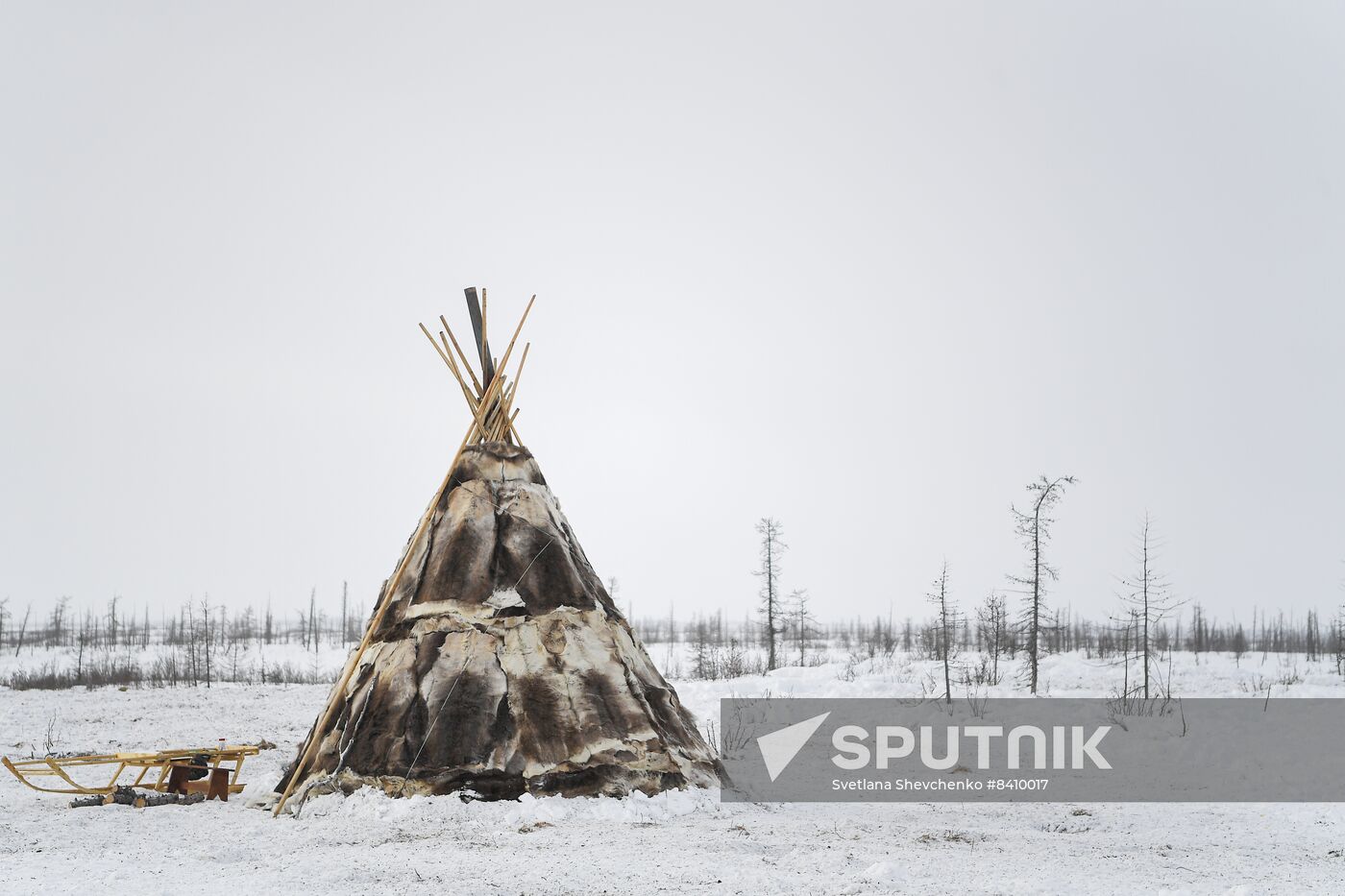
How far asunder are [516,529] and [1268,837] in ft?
24.9

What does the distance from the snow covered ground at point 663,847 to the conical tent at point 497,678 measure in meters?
0.32

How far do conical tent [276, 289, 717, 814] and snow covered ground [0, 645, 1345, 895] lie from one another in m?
0.32

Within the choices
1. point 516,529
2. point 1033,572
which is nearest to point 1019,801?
point 516,529

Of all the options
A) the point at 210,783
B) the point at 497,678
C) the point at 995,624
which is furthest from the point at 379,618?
the point at 995,624

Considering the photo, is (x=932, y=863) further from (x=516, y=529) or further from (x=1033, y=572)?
(x=1033, y=572)

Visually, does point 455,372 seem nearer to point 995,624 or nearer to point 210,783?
point 210,783

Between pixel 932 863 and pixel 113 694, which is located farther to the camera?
pixel 113 694

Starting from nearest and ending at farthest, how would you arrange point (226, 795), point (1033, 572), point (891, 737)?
point (226, 795) → point (891, 737) → point (1033, 572)

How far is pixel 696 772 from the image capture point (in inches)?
349

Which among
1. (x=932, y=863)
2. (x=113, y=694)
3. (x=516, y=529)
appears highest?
(x=516, y=529)

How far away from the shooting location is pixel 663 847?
6.99m

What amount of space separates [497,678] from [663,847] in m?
2.34

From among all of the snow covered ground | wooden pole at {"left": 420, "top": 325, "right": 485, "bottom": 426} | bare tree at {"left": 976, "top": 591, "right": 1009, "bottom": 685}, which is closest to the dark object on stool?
the snow covered ground

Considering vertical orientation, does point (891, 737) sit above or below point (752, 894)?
below
